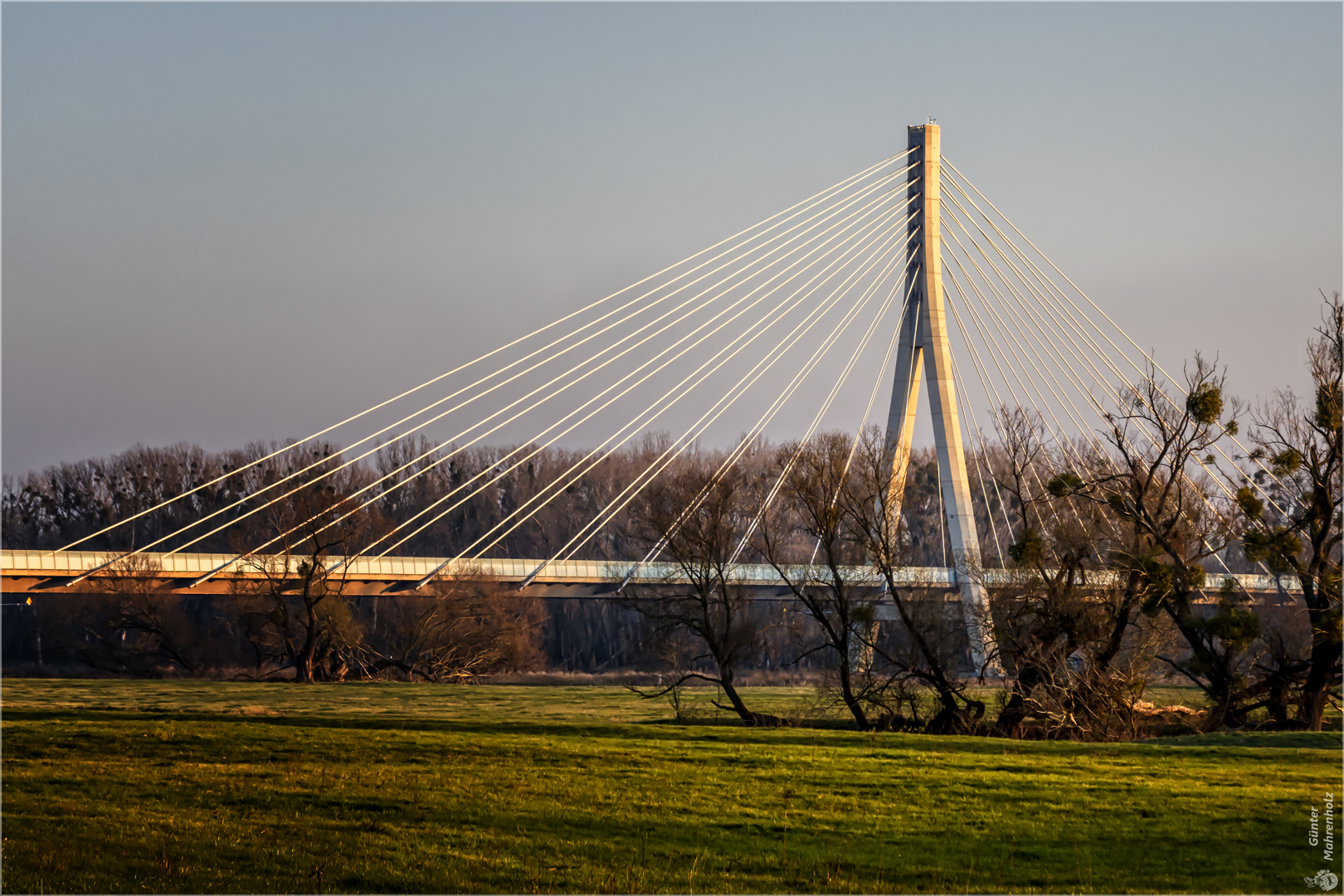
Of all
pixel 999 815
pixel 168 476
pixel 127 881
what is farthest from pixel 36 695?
pixel 168 476

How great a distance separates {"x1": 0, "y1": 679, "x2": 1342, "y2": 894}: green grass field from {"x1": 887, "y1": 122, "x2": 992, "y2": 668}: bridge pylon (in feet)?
42.4

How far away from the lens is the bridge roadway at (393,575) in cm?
3731

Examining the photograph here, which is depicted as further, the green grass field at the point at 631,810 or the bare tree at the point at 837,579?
the bare tree at the point at 837,579

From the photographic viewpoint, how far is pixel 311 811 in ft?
37.0

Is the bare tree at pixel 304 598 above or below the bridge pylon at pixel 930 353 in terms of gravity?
below

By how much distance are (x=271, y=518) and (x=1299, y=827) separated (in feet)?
154

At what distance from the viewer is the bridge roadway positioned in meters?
37.3

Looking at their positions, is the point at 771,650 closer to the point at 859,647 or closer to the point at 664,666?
the point at 664,666

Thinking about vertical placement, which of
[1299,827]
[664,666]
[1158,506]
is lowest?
[664,666]

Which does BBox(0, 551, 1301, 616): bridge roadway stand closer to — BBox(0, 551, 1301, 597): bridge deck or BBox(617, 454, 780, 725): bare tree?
BBox(0, 551, 1301, 597): bridge deck

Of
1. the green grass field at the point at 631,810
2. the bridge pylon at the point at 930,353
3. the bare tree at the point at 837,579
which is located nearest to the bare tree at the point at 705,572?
the bare tree at the point at 837,579

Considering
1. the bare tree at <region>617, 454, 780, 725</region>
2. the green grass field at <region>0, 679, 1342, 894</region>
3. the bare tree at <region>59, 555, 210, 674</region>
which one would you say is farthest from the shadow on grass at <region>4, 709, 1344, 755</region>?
the bare tree at <region>59, 555, 210, 674</region>

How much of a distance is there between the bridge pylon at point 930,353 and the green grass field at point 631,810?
12935 mm

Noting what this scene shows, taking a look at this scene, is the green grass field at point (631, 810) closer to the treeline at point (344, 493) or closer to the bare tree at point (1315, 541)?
the bare tree at point (1315, 541)
